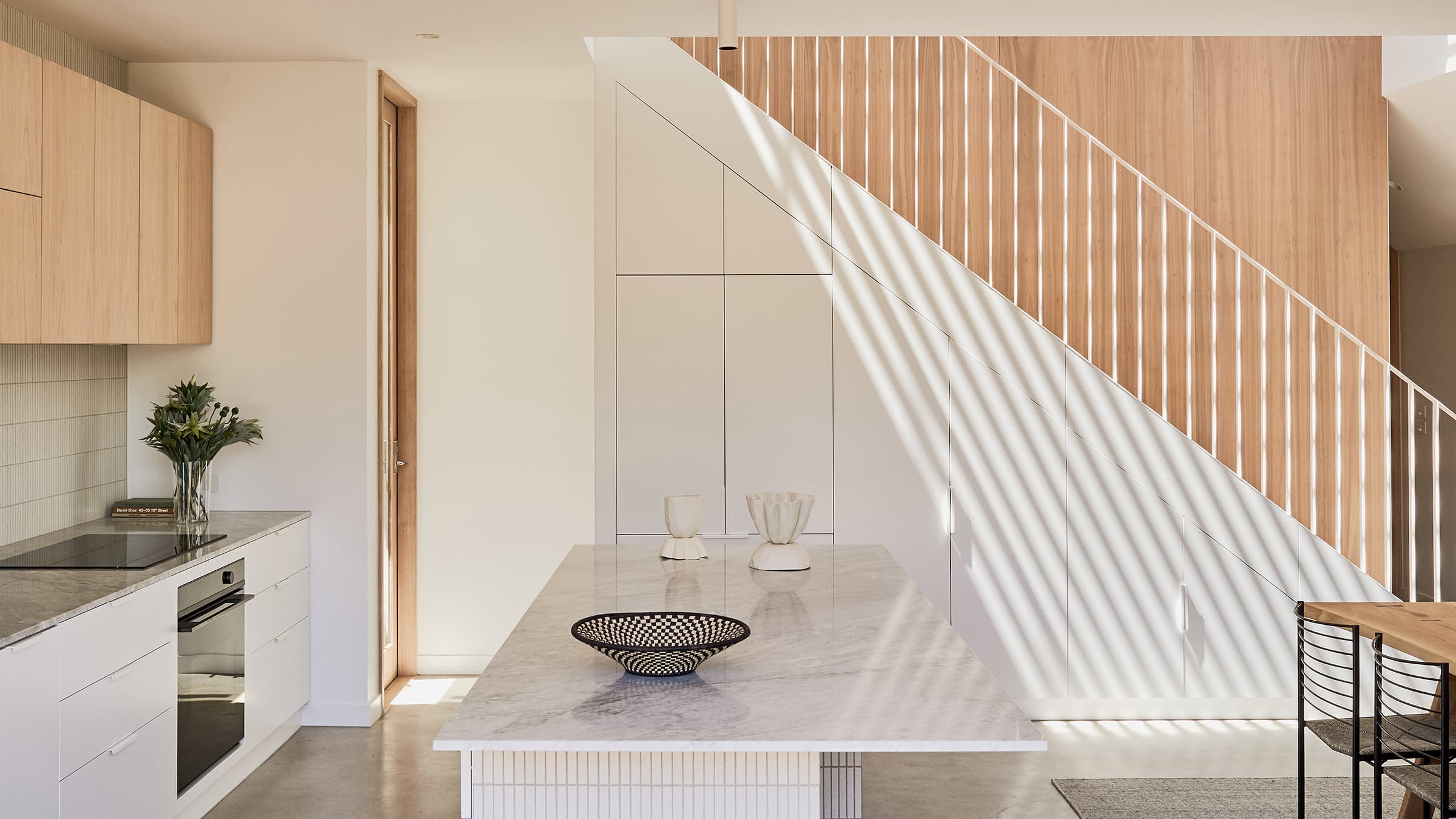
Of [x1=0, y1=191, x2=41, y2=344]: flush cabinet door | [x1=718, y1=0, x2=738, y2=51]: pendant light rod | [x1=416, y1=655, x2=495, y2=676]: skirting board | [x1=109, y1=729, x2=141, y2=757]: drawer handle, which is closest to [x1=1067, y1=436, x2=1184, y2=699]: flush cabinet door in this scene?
[x1=718, y1=0, x2=738, y2=51]: pendant light rod

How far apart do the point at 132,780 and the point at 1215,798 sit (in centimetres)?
343

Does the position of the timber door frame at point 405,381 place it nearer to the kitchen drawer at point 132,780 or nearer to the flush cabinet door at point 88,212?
the flush cabinet door at point 88,212

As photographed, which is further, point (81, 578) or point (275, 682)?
point (275, 682)

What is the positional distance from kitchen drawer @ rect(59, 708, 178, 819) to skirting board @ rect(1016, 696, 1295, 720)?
10.7ft

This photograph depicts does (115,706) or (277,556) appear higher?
(277,556)

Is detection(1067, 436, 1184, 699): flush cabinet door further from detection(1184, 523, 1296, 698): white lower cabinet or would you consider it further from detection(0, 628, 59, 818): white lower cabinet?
detection(0, 628, 59, 818): white lower cabinet

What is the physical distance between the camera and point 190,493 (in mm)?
4188

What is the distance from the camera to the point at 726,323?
190 inches

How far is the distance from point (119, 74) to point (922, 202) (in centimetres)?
361

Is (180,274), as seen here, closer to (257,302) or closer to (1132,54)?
(257,302)

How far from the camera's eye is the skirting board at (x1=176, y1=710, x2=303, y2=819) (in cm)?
353

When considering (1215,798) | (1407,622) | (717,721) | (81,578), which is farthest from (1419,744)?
(81,578)

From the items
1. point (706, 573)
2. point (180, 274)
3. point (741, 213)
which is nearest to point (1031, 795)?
point (706, 573)

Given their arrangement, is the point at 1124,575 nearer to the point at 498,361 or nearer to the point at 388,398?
the point at 498,361
